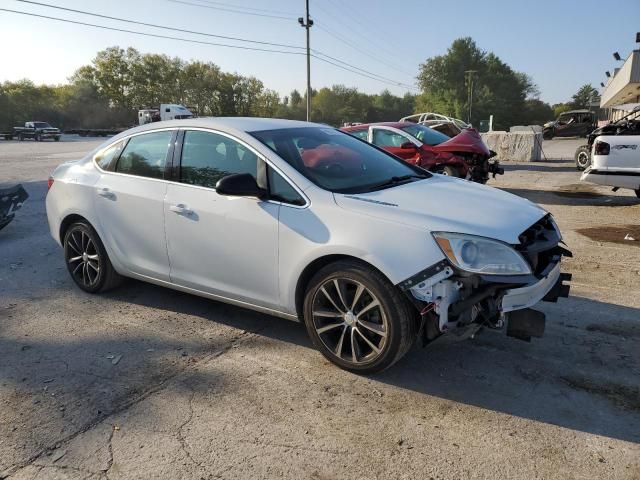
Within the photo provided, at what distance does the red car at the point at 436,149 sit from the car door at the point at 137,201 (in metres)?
6.44

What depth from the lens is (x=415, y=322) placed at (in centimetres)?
315

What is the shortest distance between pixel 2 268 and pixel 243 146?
3927mm

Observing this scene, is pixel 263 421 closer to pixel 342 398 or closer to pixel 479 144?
pixel 342 398

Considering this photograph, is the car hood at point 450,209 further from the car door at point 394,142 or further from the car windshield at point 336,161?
the car door at point 394,142

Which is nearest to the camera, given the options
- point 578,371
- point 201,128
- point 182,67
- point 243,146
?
point 578,371

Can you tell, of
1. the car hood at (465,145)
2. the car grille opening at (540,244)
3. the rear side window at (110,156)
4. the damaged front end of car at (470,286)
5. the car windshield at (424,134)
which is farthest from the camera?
the car windshield at (424,134)

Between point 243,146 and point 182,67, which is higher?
point 182,67

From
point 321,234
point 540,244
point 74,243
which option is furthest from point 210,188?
point 540,244

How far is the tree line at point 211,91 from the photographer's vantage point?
72875 mm

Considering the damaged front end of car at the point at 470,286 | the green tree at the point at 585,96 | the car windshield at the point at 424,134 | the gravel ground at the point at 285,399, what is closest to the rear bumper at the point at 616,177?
the car windshield at the point at 424,134

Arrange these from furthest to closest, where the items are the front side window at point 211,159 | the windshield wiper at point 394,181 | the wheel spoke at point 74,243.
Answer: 1. the wheel spoke at point 74,243
2. the front side window at point 211,159
3. the windshield wiper at point 394,181

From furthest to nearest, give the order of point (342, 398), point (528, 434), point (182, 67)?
point (182, 67) → point (342, 398) → point (528, 434)

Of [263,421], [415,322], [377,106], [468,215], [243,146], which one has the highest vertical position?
[377,106]

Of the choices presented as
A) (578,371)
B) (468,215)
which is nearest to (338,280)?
(468,215)
